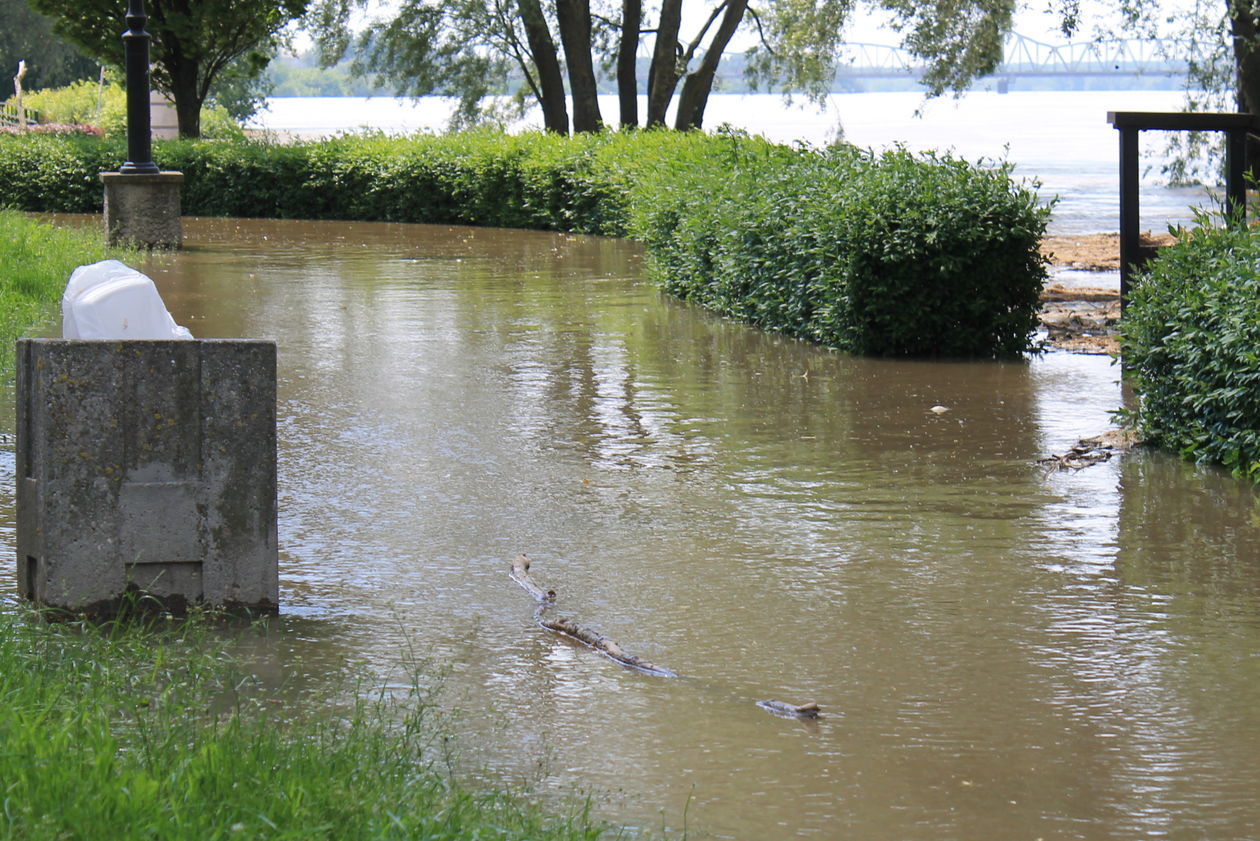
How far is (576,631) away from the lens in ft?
17.4

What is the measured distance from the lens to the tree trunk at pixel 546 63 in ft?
105

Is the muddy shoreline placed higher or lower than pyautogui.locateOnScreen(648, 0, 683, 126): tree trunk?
lower

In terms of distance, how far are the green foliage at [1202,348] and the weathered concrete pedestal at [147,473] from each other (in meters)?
4.53

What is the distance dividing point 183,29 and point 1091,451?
27802 millimetres

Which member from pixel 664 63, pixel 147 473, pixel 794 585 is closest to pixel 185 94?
pixel 664 63

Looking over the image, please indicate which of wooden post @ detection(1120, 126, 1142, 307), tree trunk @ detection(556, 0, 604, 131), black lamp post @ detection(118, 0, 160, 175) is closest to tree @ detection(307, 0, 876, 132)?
tree trunk @ detection(556, 0, 604, 131)

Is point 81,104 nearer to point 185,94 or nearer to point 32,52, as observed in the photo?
point 32,52

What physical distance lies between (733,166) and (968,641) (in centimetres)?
1069

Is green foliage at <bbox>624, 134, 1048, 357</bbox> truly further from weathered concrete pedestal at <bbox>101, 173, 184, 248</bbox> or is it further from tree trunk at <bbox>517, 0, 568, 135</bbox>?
tree trunk at <bbox>517, 0, 568, 135</bbox>

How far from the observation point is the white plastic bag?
5.45m

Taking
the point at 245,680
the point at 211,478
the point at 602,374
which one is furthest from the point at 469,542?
the point at 602,374

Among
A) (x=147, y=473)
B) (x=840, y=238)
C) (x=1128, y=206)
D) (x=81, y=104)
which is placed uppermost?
(x=81, y=104)

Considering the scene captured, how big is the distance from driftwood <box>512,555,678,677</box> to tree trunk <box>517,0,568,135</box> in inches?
1049

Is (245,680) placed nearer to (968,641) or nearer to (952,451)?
(968,641)
